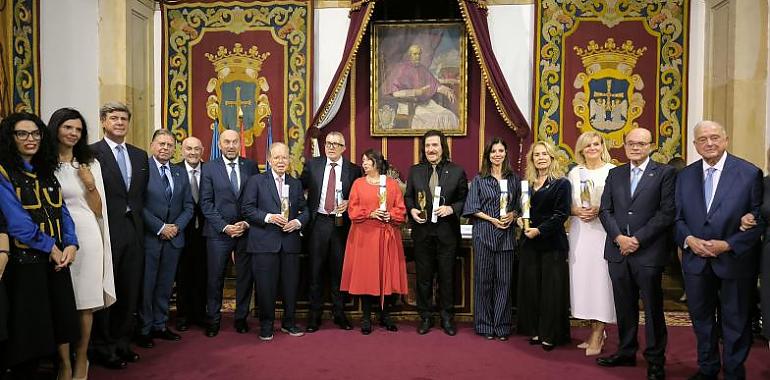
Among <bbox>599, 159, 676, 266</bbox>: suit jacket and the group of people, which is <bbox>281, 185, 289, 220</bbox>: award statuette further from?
<bbox>599, 159, 676, 266</bbox>: suit jacket

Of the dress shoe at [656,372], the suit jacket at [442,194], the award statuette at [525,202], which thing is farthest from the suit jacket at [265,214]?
the dress shoe at [656,372]

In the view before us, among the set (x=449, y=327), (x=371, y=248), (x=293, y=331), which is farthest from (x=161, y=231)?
(x=449, y=327)

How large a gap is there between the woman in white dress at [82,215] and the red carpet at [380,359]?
409 millimetres

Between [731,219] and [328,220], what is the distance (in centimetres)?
274

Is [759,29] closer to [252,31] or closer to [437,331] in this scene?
[437,331]

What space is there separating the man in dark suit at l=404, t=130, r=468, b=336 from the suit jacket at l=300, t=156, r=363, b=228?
51cm

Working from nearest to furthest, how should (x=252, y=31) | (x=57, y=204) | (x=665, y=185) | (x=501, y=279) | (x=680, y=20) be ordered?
(x=57, y=204) → (x=665, y=185) → (x=501, y=279) → (x=680, y=20) → (x=252, y=31)

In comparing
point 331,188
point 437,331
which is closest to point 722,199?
point 437,331

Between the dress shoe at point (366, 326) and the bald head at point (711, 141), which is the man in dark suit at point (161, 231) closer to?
the dress shoe at point (366, 326)

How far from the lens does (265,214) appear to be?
14.1 ft

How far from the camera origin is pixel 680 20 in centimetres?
607

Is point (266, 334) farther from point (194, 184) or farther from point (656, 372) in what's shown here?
point (656, 372)

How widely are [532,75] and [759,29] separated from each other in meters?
2.08

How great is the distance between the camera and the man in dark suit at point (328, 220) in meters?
4.58
